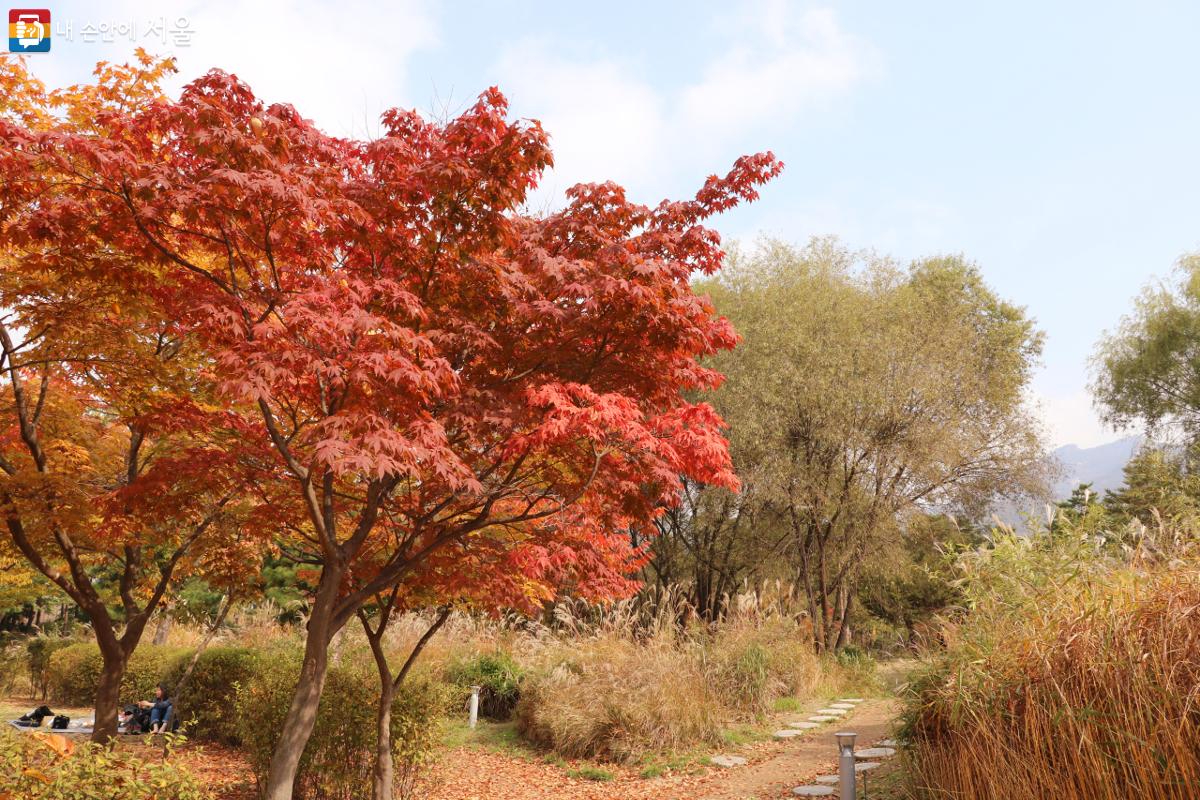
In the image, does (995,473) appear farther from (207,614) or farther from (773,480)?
(207,614)

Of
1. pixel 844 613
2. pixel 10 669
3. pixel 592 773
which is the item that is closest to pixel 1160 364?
pixel 844 613

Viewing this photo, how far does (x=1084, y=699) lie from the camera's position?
4.12 metres

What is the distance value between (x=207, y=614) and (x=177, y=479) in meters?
11.1

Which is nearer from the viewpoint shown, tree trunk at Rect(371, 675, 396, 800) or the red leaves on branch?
the red leaves on branch

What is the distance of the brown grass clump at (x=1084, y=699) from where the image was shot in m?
3.73

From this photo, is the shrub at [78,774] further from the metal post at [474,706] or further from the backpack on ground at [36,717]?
the backpack on ground at [36,717]

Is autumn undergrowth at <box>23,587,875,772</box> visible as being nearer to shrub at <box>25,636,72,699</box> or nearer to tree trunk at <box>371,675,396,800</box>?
tree trunk at <box>371,675,396,800</box>

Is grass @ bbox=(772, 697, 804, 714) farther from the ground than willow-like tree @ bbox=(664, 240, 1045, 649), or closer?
closer

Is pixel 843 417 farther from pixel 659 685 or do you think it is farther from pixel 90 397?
pixel 90 397

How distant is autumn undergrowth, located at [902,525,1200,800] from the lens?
3.76 m

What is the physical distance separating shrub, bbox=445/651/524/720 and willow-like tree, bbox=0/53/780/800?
214 inches

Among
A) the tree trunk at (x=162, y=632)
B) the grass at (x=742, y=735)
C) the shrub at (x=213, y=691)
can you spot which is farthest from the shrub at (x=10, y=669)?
the grass at (x=742, y=735)

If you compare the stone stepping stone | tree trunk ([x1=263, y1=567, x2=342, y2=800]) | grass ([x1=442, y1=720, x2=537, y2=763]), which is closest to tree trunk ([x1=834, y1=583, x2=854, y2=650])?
grass ([x1=442, y1=720, x2=537, y2=763])

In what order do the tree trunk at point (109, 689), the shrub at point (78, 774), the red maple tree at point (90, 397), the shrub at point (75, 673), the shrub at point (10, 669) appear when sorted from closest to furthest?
the shrub at point (78, 774), the red maple tree at point (90, 397), the tree trunk at point (109, 689), the shrub at point (75, 673), the shrub at point (10, 669)
